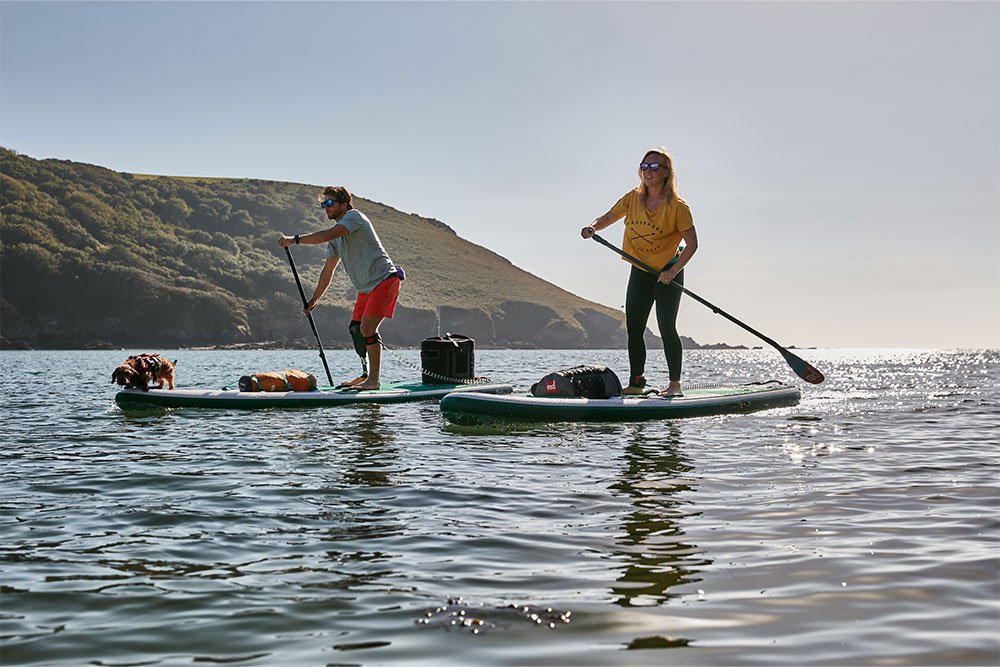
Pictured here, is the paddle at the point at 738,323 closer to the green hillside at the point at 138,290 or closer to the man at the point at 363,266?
the man at the point at 363,266

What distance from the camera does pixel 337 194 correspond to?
13.0 m

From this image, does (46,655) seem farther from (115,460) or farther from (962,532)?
(115,460)

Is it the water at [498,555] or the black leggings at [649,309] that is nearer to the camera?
the water at [498,555]

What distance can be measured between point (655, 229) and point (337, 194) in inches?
187

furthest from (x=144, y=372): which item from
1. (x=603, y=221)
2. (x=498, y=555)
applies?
(x=498, y=555)

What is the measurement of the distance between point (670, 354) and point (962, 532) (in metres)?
6.53

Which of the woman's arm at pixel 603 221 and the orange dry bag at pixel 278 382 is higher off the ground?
the woman's arm at pixel 603 221

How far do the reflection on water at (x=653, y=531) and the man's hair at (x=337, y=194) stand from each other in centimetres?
667

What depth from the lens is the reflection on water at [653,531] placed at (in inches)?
147

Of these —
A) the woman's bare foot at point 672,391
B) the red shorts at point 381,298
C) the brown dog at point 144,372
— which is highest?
the red shorts at point 381,298

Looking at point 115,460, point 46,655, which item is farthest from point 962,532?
point 115,460

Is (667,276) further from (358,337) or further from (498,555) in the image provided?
(498,555)

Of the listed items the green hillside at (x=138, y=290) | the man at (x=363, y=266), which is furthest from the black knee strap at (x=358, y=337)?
the green hillside at (x=138, y=290)

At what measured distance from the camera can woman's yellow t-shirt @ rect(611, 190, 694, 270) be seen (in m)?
10.8
